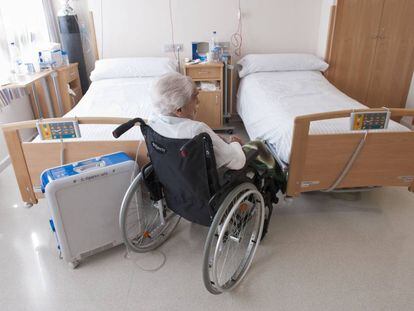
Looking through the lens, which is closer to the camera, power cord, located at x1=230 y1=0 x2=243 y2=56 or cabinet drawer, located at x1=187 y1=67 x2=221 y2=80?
cabinet drawer, located at x1=187 y1=67 x2=221 y2=80

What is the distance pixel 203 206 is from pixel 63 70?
100 inches

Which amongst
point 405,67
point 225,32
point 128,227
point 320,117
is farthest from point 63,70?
point 405,67

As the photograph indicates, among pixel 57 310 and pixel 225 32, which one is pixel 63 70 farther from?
pixel 57 310

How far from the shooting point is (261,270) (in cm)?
171

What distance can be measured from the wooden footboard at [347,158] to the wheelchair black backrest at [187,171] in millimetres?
622

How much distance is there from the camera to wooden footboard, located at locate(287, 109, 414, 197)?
1720 millimetres

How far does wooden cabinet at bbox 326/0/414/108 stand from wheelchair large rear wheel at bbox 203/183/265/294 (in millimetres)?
2589

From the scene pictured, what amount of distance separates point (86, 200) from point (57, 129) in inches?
15.2

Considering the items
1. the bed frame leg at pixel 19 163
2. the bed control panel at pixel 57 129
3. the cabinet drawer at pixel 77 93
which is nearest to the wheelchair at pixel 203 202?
the bed control panel at pixel 57 129

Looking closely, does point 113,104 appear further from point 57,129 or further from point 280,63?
point 280,63

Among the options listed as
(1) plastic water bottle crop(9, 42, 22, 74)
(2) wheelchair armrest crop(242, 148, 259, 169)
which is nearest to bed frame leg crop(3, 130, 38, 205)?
(2) wheelchair armrest crop(242, 148, 259, 169)

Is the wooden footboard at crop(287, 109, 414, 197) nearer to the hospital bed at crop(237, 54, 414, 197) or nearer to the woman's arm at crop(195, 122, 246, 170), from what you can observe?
the hospital bed at crop(237, 54, 414, 197)

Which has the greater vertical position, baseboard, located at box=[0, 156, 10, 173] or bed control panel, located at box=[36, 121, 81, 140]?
bed control panel, located at box=[36, 121, 81, 140]

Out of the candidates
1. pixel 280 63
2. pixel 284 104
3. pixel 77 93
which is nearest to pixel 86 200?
pixel 284 104
